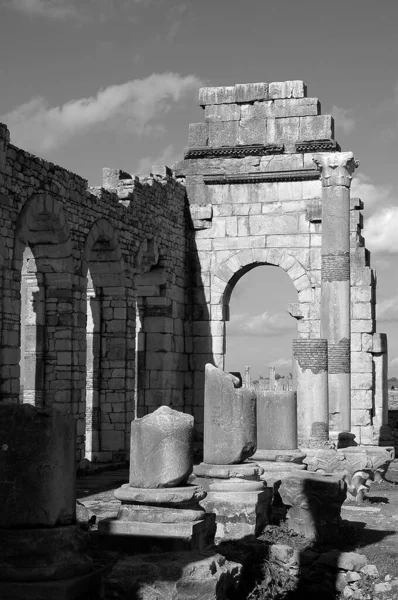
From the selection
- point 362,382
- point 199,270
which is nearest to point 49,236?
point 199,270

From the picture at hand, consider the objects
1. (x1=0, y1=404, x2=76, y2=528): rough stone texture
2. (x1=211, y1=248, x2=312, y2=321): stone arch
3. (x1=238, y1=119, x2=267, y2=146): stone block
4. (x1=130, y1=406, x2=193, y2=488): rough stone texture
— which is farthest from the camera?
(x1=238, y1=119, x2=267, y2=146): stone block

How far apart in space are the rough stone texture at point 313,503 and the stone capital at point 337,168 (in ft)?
22.9

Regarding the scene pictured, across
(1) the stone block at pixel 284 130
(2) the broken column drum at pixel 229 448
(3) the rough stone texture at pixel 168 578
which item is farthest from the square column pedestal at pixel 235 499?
(1) the stone block at pixel 284 130

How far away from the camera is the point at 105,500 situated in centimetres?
1253

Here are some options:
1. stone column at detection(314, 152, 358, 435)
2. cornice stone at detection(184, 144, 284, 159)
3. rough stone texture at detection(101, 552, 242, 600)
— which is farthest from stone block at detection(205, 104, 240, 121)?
rough stone texture at detection(101, 552, 242, 600)

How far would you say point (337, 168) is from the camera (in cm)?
1692

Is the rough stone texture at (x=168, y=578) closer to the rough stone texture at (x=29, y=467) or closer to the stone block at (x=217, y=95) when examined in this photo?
the rough stone texture at (x=29, y=467)

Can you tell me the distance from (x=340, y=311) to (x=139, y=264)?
154 inches

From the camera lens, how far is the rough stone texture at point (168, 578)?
Answer: 6.84m

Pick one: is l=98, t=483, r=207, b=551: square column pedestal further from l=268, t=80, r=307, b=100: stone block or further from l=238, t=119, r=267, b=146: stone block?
l=268, t=80, r=307, b=100: stone block

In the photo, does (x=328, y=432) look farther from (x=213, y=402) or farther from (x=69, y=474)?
(x=69, y=474)

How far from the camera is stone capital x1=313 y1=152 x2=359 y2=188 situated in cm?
1691

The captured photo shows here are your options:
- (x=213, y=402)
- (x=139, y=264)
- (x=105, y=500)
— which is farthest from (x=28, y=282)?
(x=213, y=402)

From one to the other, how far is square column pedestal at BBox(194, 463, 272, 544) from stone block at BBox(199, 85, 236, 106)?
1125 centimetres
